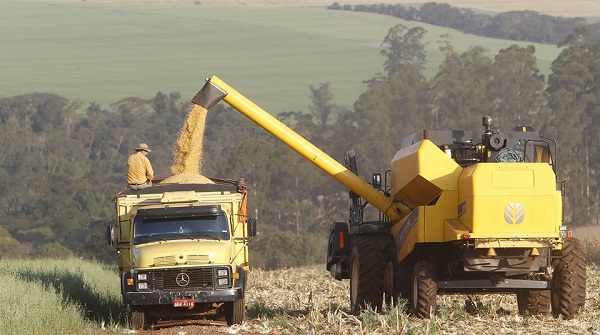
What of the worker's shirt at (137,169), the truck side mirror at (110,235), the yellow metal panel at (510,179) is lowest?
the truck side mirror at (110,235)

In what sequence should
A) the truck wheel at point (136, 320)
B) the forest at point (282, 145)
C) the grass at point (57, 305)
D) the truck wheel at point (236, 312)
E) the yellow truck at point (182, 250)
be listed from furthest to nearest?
the forest at point (282, 145) → the truck wheel at point (236, 312) → the truck wheel at point (136, 320) → the yellow truck at point (182, 250) → the grass at point (57, 305)

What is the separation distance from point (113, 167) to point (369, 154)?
27.4m

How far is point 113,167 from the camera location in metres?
122

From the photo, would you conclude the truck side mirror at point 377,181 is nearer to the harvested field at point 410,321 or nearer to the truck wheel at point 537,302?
the harvested field at point 410,321

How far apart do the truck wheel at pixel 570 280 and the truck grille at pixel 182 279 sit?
5.65m

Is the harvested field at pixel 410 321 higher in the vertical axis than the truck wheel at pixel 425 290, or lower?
lower

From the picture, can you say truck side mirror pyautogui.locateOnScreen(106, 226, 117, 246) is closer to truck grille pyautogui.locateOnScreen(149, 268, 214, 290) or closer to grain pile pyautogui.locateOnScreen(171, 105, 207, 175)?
truck grille pyautogui.locateOnScreen(149, 268, 214, 290)

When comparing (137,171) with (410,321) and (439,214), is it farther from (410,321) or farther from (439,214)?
(410,321)

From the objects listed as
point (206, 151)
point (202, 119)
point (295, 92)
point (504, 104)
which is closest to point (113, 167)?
point (206, 151)

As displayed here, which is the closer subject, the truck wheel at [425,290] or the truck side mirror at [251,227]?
the truck wheel at [425,290]

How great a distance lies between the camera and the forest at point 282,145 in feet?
303

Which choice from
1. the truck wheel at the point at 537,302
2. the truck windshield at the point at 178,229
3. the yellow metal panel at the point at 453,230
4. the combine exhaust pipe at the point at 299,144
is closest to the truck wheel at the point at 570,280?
the truck wheel at the point at 537,302

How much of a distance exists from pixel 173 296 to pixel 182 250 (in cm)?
85

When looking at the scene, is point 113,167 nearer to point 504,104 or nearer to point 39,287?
point 504,104
